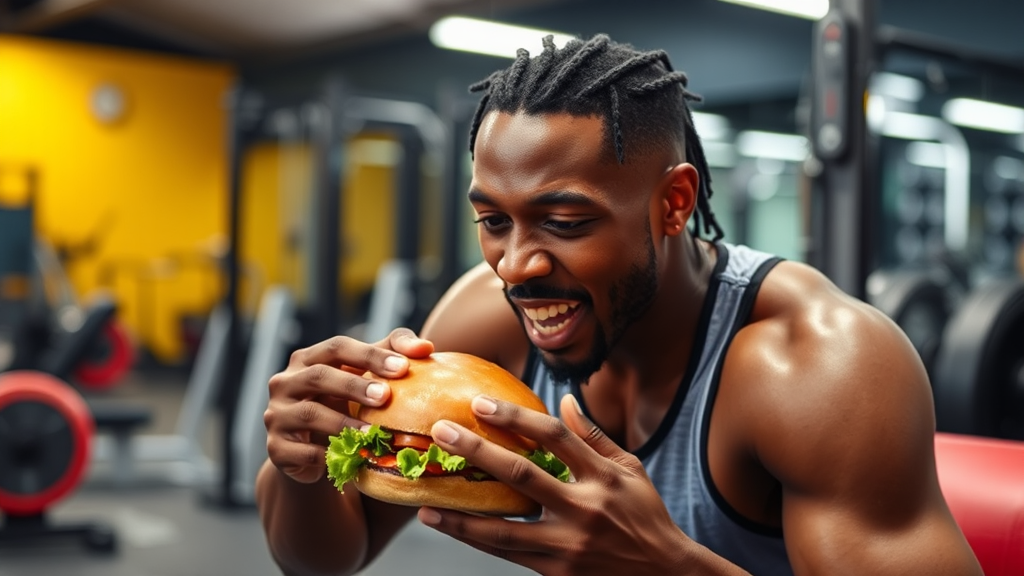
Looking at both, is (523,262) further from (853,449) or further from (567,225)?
(853,449)

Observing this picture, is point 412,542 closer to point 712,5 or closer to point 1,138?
point 712,5

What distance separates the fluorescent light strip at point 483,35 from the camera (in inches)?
330

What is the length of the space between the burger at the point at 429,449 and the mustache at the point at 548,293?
0.36 ft

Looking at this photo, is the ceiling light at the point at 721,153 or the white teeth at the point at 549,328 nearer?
the white teeth at the point at 549,328

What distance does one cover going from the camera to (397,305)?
556 centimetres

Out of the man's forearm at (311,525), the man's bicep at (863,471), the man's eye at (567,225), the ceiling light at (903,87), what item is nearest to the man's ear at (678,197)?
the man's eye at (567,225)

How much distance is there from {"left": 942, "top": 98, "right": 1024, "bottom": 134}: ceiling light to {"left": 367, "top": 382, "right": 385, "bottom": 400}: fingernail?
7.18 metres

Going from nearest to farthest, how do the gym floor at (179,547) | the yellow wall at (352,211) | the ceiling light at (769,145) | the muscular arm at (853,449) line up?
the muscular arm at (853,449) → the gym floor at (179,547) → the ceiling light at (769,145) → the yellow wall at (352,211)

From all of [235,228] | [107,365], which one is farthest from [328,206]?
[107,365]

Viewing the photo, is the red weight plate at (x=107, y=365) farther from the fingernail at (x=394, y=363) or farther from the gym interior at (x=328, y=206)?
the fingernail at (x=394, y=363)

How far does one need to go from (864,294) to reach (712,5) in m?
5.53

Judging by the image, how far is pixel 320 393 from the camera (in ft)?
4.03

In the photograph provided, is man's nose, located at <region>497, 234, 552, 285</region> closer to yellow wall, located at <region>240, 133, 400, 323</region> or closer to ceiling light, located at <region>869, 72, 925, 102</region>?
ceiling light, located at <region>869, 72, 925, 102</region>

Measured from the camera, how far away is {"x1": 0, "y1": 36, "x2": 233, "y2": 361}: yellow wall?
11.5m
